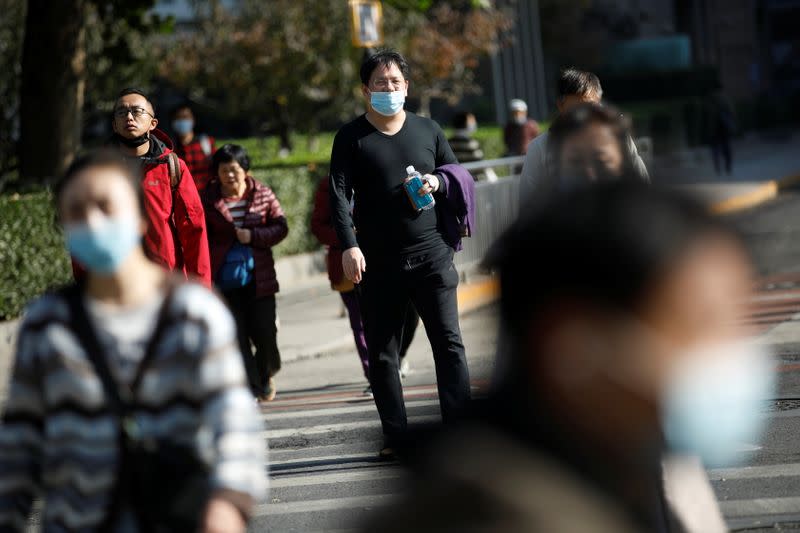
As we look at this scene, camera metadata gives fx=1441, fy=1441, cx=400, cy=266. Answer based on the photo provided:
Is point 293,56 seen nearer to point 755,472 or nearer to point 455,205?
point 455,205

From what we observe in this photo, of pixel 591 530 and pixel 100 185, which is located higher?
pixel 100 185

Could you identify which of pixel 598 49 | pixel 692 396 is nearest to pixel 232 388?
pixel 692 396

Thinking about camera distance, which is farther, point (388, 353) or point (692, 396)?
point (388, 353)

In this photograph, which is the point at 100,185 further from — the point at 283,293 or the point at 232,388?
the point at 283,293

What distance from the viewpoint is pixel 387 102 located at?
6535 millimetres

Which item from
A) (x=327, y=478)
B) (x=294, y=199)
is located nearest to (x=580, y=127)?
(x=327, y=478)

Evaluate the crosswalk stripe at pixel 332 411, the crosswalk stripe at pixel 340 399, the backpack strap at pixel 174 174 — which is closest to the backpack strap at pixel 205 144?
the crosswalk stripe at pixel 340 399

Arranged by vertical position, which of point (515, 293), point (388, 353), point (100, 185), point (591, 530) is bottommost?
point (388, 353)

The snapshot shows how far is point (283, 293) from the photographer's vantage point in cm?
1565

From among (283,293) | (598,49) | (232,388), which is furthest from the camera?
(598,49)

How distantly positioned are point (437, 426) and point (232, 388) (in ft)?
1.94

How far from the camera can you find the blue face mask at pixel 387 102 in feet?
21.5

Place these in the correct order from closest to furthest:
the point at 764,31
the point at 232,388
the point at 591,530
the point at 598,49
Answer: the point at 591,530
the point at 232,388
the point at 598,49
the point at 764,31

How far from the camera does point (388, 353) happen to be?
21.7ft
